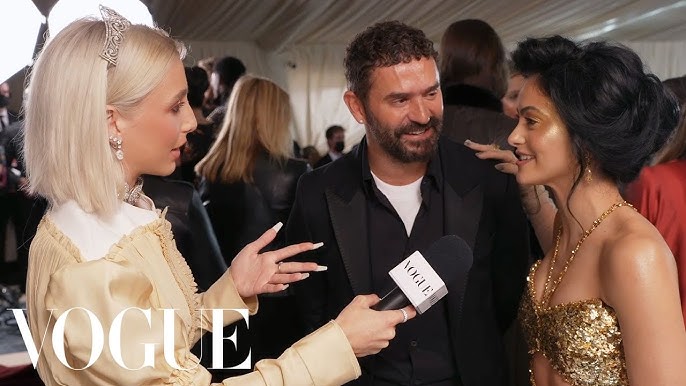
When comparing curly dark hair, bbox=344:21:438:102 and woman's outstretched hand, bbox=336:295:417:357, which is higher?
curly dark hair, bbox=344:21:438:102

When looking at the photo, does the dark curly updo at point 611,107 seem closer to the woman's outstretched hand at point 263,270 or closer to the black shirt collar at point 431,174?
the black shirt collar at point 431,174

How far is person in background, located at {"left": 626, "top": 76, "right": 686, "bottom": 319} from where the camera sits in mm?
2242

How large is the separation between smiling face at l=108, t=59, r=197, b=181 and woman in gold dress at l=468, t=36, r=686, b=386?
79 centimetres

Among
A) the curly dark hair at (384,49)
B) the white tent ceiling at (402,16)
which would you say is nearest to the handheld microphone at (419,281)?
the curly dark hair at (384,49)

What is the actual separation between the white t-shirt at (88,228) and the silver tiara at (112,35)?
0.28 metres

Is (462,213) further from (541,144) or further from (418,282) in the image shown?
(418,282)

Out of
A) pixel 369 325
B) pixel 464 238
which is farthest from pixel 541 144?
pixel 369 325

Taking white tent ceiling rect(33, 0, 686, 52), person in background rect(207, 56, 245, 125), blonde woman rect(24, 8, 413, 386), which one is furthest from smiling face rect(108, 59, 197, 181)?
white tent ceiling rect(33, 0, 686, 52)

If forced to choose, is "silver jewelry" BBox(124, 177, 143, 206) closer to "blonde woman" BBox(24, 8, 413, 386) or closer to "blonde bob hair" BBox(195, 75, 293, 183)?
"blonde woman" BBox(24, 8, 413, 386)

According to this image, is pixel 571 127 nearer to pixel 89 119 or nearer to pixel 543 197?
pixel 543 197

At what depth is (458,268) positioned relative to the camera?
5.49 ft

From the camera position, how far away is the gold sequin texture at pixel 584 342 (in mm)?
1668

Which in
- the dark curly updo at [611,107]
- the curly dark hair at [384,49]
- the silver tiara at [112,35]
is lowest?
the dark curly updo at [611,107]

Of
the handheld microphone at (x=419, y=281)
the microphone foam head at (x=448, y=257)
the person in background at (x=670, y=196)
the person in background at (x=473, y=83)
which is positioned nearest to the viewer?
the handheld microphone at (x=419, y=281)
